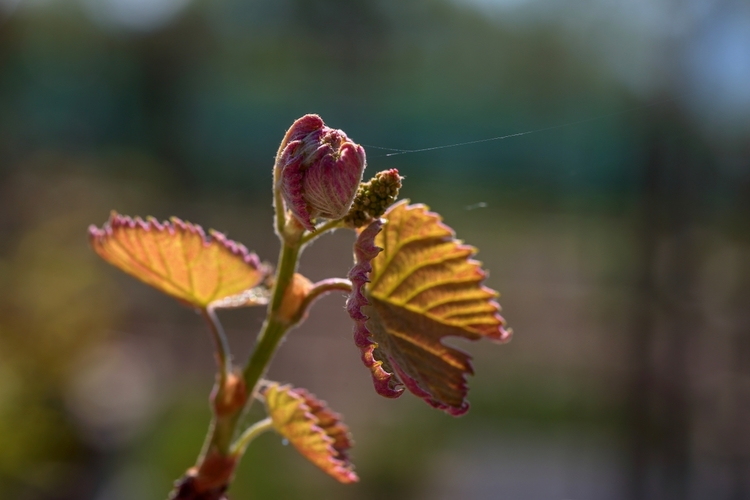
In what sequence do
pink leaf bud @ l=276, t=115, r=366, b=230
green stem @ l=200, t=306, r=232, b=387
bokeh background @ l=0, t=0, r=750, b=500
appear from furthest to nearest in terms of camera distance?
bokeh background @ l=0, t=0, r=750, b=500 < green stem @ l=200, t=306, r=232, b=387 < pink leaf bud @ l=276, t=115, r=366, b=230

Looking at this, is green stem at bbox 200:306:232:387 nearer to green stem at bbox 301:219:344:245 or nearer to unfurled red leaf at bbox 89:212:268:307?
unfurled red leaf at bbox 89:212:268:307

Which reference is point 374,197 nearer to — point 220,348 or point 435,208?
point 220,348

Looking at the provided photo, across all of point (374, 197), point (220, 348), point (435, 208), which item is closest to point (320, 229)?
point (374, 197)

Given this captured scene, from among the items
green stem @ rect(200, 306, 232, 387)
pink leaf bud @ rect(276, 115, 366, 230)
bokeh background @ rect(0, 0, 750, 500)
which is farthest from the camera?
bokeh background @ rect(0, 0, 750, 500)

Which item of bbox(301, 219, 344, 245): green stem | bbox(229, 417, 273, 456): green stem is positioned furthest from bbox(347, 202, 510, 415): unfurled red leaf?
bbox(229, 417, 273, 456): green stem

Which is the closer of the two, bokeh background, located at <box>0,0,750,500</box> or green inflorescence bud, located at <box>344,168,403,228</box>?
green inflorescence bud, located at <box>344,168,403,228</box>

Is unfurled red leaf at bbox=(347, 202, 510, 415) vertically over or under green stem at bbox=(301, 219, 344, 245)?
under
